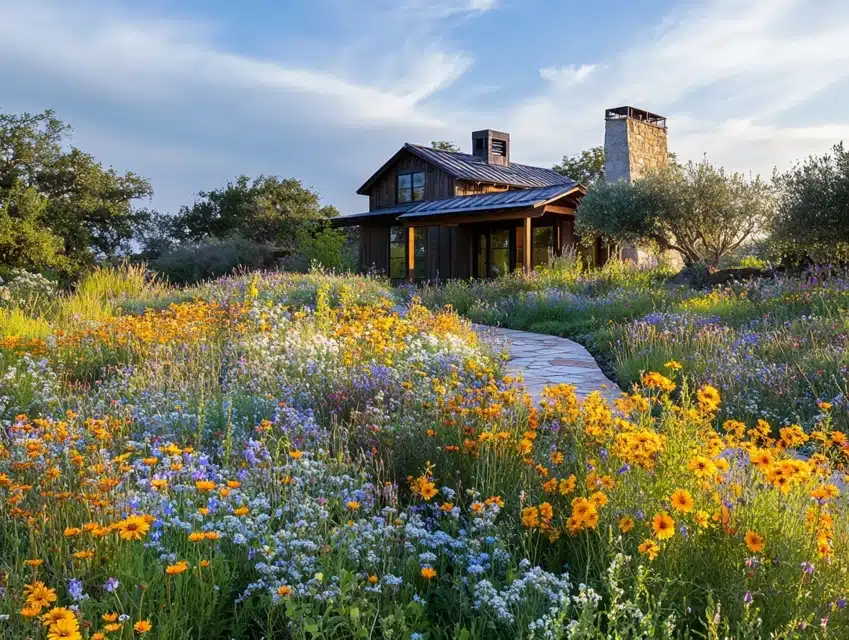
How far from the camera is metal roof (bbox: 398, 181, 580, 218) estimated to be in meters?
18.4

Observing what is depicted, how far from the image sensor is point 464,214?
65.8ft

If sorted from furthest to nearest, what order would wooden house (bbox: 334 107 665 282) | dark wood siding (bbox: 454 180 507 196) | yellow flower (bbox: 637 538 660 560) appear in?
1. dark wood siding (bbox: 454 180 507 196)
2. wooden house (bbox: 334 107 665 282)
3. yellow flower (bbox: 637 538 660 560)

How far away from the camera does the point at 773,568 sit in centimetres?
204

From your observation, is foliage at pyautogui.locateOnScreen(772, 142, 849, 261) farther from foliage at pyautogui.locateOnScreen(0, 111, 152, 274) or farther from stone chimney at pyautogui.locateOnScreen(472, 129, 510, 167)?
foliage at pyautogui.locateOnScreen(0, 111, 152, 274)

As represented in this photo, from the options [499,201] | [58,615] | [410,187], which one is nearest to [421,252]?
[410,187]

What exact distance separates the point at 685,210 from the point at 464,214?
19.8 ft

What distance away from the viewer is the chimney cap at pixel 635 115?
22.2 metres

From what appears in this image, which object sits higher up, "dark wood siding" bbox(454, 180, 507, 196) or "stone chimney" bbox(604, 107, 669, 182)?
"stone chimney" bbox(604, 107, 669, 182)

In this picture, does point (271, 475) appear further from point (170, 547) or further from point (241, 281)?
point (241, 281)

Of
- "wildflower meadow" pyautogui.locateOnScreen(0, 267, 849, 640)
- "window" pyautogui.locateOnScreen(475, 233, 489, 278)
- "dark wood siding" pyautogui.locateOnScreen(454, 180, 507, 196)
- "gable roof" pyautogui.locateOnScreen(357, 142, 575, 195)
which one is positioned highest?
"gable roof" pyautogui.locateOnScreen(357, 142, 575, 195)

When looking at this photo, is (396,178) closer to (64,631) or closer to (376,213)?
(376,213)

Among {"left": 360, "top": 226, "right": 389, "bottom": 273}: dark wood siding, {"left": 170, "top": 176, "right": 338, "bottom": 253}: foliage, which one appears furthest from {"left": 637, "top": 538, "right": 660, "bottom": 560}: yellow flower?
{"left": 170, "top": 176, "right": 338, "bottom": 253}: foliage

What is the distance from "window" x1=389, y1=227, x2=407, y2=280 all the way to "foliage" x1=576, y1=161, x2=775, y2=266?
24.8 feet

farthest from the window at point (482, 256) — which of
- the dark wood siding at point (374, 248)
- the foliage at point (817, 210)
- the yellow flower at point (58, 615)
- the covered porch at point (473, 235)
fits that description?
the yellow flower at point (58, 615)
